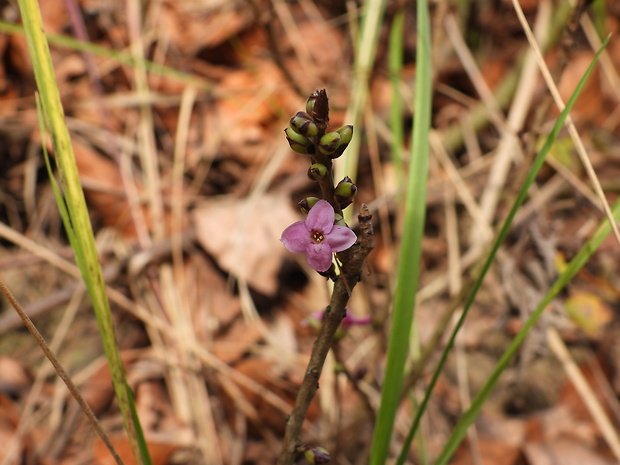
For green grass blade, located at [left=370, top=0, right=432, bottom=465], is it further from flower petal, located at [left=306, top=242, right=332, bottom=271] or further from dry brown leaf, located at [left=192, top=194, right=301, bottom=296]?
dry brown leaf, located at [left=192, top=194, right=301, bottom=296]

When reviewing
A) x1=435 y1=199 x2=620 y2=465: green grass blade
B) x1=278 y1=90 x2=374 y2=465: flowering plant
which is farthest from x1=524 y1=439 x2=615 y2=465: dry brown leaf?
x1=278 y1=90 x2=374 y2=465: flowering plant

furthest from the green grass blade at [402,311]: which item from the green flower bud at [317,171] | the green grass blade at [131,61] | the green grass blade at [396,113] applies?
the green grass blade at [131,61]

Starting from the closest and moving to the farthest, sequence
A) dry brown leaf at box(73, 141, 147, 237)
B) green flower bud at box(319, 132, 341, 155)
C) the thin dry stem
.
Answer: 1. green flower bud at box(319, 132, 341, 155)
2. the thin dry stem
3. dry brown leaf at box(73, 141, 147, 237)

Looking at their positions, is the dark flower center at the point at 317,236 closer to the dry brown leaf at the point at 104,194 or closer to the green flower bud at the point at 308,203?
the green flower bud at the point at 308,203

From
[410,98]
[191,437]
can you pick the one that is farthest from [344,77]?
[191,437]

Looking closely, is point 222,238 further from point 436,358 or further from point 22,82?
point 22,82

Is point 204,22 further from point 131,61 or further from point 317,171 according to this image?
point 317,171
